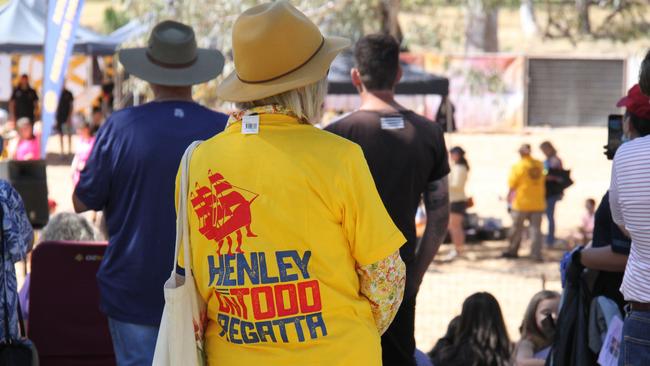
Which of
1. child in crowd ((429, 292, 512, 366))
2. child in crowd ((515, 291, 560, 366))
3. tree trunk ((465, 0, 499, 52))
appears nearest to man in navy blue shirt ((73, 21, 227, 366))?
child in crowd ((429, 292, 512, 366))

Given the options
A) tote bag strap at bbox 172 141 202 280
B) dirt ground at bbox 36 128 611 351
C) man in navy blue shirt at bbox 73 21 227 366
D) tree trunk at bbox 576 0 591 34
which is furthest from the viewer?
tree trunk at bbox 576 0 591 34

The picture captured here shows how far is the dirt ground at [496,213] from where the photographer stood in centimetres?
1062

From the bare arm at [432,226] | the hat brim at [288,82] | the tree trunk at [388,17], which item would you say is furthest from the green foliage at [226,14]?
the hat brim at [288,82]

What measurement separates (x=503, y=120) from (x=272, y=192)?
2733 cm

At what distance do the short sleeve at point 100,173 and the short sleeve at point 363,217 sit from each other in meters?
1.58

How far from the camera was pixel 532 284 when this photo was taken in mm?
12672

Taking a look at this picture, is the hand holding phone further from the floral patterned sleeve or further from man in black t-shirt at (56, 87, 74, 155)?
man in black t-shirt at (56, 87, 74, 155)

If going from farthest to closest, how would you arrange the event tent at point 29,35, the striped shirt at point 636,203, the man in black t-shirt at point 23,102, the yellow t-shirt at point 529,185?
the man in black t-shirt at point 23,102, the event tent at point 29,35, the yellow t-shirt at point 529,185, the striped shirt at point 636,203

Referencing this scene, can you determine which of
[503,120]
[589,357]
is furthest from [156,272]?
[503,120]

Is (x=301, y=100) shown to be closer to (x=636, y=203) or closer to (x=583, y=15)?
(x=636, y=203)

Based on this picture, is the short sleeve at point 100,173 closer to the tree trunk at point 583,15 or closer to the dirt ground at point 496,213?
the dirt ground at point 496,213

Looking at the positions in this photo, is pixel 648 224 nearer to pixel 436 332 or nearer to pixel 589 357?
pixel 589 357

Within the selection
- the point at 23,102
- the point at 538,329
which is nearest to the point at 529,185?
the point at 538,329

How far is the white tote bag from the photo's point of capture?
2807mm
